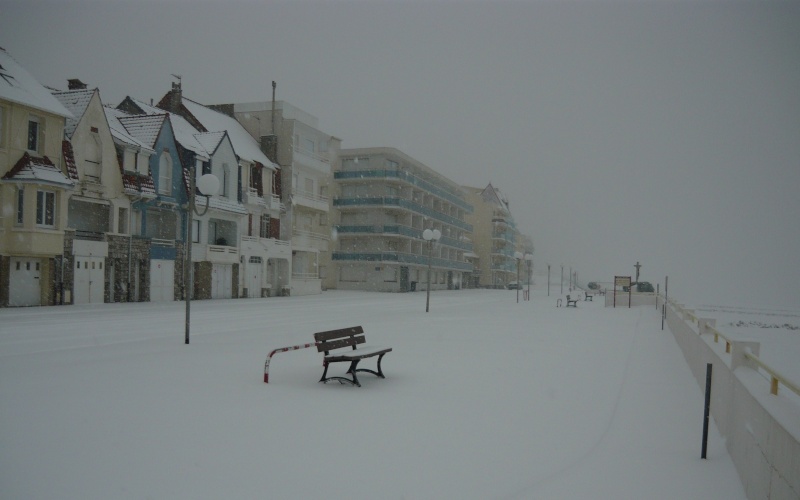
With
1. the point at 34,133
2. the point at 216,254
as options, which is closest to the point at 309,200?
the point at 216,254

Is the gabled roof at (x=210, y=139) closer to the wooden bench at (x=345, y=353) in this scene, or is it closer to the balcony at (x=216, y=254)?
the balcony at (x=216, y=254)

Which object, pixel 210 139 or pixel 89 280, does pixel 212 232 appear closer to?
pixel 210 139

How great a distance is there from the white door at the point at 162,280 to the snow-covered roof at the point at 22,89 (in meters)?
8.81

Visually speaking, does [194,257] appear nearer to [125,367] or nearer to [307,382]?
[125,367]

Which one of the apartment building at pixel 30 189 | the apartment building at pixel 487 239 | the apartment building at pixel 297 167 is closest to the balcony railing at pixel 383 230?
the apartment building at pixel 297 167

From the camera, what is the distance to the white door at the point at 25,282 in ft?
75.0

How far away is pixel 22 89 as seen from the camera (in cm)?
2341

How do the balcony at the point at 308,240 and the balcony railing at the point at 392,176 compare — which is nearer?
the balcony at the point at 308,240

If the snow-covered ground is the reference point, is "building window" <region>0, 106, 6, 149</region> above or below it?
above

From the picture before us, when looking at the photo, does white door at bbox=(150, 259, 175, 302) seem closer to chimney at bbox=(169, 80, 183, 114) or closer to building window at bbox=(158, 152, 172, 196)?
building window at bbox=(158, 152, 172, 196)

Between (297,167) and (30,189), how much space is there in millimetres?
22048

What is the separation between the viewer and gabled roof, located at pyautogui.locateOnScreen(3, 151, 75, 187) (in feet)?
73.9

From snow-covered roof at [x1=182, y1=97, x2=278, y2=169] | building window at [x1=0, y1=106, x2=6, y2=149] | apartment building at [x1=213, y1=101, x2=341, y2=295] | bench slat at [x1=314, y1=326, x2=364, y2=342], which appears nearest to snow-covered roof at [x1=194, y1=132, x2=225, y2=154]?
snow-covered roof at [x1=182, y1=97, x2=278, y2=169]

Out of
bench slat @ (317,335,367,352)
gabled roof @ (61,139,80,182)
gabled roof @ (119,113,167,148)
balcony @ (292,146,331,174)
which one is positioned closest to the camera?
bench slat @ (317,335,367,352)
